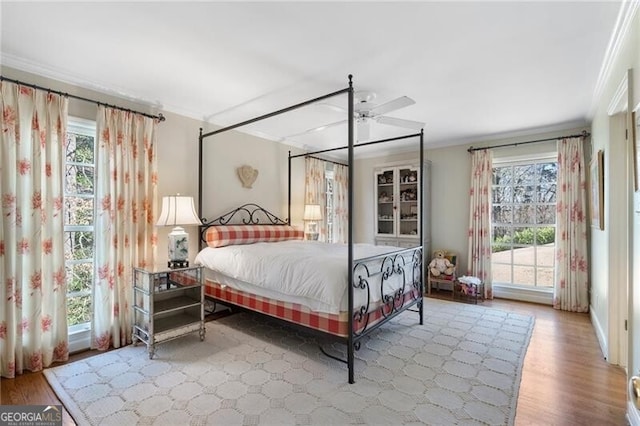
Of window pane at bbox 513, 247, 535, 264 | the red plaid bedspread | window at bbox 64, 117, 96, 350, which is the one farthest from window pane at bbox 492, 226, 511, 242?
window at bbox 64, 117, 96, 350

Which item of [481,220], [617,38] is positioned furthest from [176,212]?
[481,220]

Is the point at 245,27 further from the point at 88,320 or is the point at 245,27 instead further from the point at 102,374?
the point at 88,320

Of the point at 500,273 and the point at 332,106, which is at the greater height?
the point at 332,106

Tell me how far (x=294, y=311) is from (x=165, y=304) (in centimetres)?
133

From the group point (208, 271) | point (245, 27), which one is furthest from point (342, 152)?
point (245, 27)

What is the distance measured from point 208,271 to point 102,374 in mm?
1377

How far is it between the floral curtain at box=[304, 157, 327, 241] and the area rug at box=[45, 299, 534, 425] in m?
2.66

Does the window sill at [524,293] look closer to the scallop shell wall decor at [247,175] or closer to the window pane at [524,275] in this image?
the window pane at [524,275]

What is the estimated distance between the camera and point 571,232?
407 centimetres

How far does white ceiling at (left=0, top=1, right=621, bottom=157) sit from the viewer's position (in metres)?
1.87

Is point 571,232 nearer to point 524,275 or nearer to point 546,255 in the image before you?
point 546,255

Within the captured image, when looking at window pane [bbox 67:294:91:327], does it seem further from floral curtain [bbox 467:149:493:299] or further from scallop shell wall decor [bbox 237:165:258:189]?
floral curtain [bbox 467:149:493:299]

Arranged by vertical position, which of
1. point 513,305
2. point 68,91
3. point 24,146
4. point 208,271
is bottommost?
point 513,305

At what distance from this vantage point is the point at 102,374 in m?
2.35
